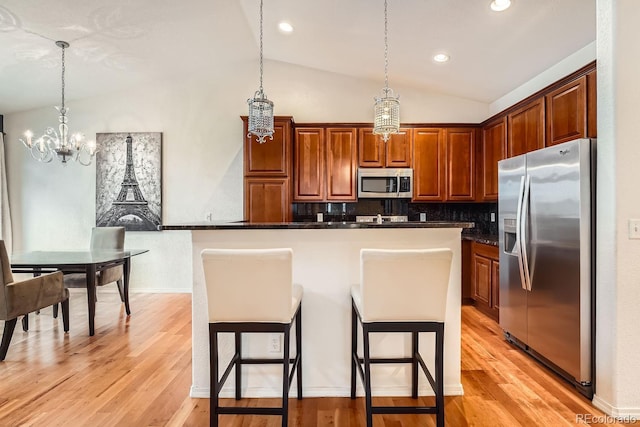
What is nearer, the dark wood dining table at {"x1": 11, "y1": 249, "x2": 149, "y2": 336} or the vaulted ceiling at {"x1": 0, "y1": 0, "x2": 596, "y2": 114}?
the vaulted ceiling at {"x1": 0, "y1": 0, "x2": 596, "y2": 114}

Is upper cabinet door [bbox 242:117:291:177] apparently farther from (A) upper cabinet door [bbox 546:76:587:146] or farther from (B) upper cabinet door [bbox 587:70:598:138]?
(B) upper cabinet door [bbox 587:70:598:138]

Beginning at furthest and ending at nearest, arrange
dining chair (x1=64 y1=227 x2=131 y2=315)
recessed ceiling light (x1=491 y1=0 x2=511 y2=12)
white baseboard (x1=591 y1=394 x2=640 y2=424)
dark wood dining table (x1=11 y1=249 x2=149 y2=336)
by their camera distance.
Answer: dining chair (x1=64 y1=227 x2=131 y2=315) → dark wood dining table (x1=11 y1=249 x2=149 y2=336) → recessed ceiling light (x1=491 y1=0 x2=511 y2=12) → white baseboard (x1=591 y1=394 x2=640 y2=424)

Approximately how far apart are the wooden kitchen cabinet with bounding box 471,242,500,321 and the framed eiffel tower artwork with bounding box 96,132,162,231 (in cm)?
424

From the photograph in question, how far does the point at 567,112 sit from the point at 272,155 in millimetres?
2990

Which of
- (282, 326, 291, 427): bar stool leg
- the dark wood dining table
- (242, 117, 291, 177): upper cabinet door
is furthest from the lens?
(242, 117, 291, 177): upper cabinet door

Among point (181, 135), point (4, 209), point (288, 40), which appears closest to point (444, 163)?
point (288, 40)

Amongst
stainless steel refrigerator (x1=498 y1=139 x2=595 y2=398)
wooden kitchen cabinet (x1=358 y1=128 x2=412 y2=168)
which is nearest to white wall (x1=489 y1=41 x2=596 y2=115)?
stainless steel refrigerator (x1=498 y1=139 x2=595 y2=398)

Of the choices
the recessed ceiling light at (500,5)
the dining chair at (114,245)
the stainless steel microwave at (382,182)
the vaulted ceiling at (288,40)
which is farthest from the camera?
the stainless steel microwave at (382,182)

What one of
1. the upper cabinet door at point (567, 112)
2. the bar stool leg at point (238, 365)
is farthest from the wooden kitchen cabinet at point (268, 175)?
the upper cabinet door at point (567, 112)

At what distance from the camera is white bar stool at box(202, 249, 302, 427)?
65.6 inches

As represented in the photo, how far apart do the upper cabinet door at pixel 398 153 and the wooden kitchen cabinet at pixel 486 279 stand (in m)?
1.33

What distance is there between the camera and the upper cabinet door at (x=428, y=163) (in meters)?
4.45

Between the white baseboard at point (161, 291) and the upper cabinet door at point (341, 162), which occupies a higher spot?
the upper cabinet door at point (341, 162)

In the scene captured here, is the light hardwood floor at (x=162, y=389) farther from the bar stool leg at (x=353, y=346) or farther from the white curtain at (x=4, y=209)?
the white curtain at (x=4, y=209)
